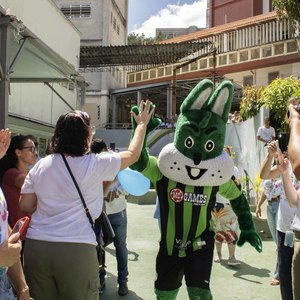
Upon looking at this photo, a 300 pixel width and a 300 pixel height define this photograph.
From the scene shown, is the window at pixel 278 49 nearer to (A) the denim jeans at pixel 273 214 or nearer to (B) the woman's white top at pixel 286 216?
(A) the denim jeans at pixel 273 214

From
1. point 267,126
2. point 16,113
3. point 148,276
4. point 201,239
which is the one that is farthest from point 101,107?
point 201,239

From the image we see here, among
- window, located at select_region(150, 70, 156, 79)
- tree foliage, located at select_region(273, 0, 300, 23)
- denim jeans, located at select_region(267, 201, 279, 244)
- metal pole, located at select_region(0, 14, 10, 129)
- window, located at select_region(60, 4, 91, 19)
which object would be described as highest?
window, located at select_region(60, 4, 91, 19)

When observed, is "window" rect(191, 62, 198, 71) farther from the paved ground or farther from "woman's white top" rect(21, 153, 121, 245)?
"woman's white top" rect(21, 153, 121, 245)

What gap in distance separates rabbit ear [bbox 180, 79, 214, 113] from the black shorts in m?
1.22

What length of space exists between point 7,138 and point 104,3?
88.4ft

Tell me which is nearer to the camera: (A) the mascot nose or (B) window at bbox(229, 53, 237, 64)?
(A) the mascot nose

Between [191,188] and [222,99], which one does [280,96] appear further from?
[191,188]

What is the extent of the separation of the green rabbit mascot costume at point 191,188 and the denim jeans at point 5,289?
161 cm

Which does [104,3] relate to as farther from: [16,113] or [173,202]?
[173,202]

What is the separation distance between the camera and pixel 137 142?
2.75 metres

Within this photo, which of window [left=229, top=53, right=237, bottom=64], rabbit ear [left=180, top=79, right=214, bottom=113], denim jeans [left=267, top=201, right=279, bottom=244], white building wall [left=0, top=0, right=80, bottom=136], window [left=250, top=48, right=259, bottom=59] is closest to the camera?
rabbit ear [left=180, top=79, right=214, bottom=113]

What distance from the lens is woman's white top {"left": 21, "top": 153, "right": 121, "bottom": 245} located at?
243 centimetres

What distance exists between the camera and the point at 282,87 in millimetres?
8562

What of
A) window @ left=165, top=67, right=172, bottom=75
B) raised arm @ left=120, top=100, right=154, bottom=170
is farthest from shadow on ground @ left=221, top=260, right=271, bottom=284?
window @ left=165, top=67, right=172, bottom=75
